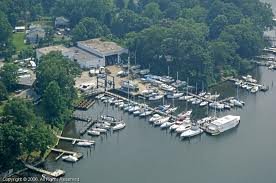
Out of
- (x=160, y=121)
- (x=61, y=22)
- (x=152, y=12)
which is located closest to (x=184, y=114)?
(x=160, y=121)

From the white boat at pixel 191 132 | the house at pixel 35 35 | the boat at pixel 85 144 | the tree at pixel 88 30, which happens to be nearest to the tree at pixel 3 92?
the boat at pixel 85 144

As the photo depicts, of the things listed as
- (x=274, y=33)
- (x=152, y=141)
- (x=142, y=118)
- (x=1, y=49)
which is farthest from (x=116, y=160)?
(x=274, y=33)

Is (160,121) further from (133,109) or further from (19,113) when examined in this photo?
(19,113)

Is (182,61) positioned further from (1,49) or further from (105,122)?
(1,49)

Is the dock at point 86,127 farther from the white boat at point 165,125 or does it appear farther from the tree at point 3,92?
the tree at point 3,92

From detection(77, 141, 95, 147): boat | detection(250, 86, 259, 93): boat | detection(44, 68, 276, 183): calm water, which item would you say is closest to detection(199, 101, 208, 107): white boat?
detection(44, 68, 276, 183): calm water

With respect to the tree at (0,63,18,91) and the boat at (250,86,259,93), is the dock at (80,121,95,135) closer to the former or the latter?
the tree at (0,63,18,91)
